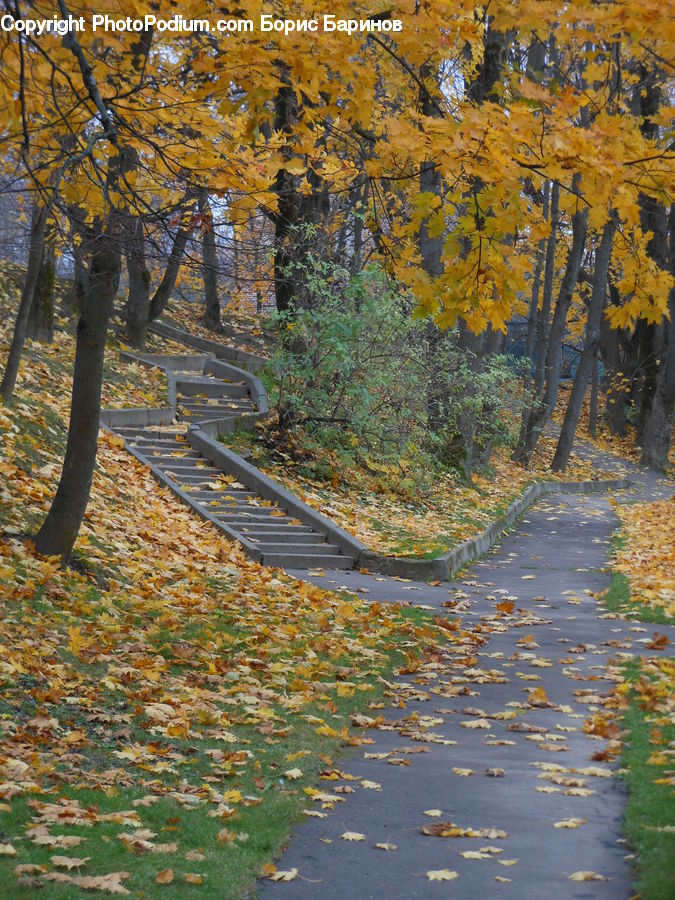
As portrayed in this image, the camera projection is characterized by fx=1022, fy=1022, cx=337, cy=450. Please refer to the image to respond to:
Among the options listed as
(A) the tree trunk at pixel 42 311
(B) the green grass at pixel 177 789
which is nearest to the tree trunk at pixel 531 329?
(A) the tree trunk at pixel 42 311

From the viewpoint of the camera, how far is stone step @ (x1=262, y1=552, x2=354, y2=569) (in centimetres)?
1251

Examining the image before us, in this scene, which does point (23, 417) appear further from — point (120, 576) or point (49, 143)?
point (49, 143)

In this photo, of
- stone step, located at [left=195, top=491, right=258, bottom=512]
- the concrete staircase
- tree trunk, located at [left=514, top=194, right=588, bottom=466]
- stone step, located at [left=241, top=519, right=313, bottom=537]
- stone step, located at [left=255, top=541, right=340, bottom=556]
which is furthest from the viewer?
tree trunk, located at [left=514, top=194, right=588, bottom=466]

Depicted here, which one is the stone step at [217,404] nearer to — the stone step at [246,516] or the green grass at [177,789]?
the stone step at [246,516]

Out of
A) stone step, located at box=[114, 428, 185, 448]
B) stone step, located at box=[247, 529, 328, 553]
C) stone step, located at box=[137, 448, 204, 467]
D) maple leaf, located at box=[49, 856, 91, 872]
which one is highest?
stone step, located at box=[114, 428, 185, 448]

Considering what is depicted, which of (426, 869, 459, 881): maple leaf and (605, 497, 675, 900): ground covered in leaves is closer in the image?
(426, 869, 459, 881): maple leaf

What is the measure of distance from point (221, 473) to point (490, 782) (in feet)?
36.9

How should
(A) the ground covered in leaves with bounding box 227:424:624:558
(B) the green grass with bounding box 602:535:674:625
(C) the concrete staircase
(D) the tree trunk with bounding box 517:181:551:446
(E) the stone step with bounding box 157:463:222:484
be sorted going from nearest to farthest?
(B) the green grass with bounding box 602:535:674:625, (C) the concrete staircase, (A) the ground covered in leaves with bounding box 227:424:624:558, (E) the stone step with bounding box 157:463:222:484, (D) the tree trunk with bounding box 517:181:551:446

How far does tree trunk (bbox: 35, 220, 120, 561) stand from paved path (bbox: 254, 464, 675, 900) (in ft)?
11.0

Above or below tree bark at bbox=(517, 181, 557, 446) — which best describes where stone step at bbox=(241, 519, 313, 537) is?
below

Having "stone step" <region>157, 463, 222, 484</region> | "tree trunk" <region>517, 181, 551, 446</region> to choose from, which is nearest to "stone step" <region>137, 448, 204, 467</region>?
"stone step" <region>157, 463, 222, 484</region>

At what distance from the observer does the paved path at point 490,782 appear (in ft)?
13.7

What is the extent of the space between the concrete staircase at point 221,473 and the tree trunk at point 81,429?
371 centimetres

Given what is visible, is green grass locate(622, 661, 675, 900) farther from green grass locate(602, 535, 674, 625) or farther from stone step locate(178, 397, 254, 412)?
stone step locate(178, 397, 254, 412)
